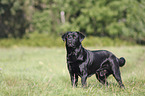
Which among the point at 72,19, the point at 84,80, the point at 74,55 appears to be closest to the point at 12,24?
the point at 72,19

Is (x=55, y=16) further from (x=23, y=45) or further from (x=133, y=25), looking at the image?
(x=133, y=25)

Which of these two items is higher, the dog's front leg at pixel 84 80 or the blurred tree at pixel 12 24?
the dog's front leg at pixel 84 80

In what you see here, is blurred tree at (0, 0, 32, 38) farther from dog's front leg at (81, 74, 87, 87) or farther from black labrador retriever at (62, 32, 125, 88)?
dog's front leg at (81, 74, 87, 87)

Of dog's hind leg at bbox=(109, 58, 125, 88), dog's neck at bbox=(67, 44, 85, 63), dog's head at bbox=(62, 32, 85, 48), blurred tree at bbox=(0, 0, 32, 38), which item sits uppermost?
dog's head at bbox=(62, 32, 85, 48)

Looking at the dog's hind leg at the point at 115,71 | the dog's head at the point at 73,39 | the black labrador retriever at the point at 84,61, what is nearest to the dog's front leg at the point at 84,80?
the black labrador retriever at the point at 84,61

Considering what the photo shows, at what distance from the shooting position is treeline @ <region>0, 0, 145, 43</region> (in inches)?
1253

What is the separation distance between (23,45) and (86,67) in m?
24.5

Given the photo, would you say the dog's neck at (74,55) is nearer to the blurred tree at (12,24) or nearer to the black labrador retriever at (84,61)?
the black labrador retriever at (84,61)

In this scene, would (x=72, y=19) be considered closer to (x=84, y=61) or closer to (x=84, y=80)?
(x=84, y=61)

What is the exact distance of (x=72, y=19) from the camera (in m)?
37.4

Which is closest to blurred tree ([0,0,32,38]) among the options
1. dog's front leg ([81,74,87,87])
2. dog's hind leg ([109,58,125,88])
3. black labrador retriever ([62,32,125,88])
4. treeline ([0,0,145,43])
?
treeline ([0,0,145,43])

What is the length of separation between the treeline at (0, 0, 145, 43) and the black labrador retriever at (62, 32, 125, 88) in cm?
2452

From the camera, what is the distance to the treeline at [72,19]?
104 ft

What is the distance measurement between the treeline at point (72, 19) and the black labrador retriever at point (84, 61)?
80.5 feet
